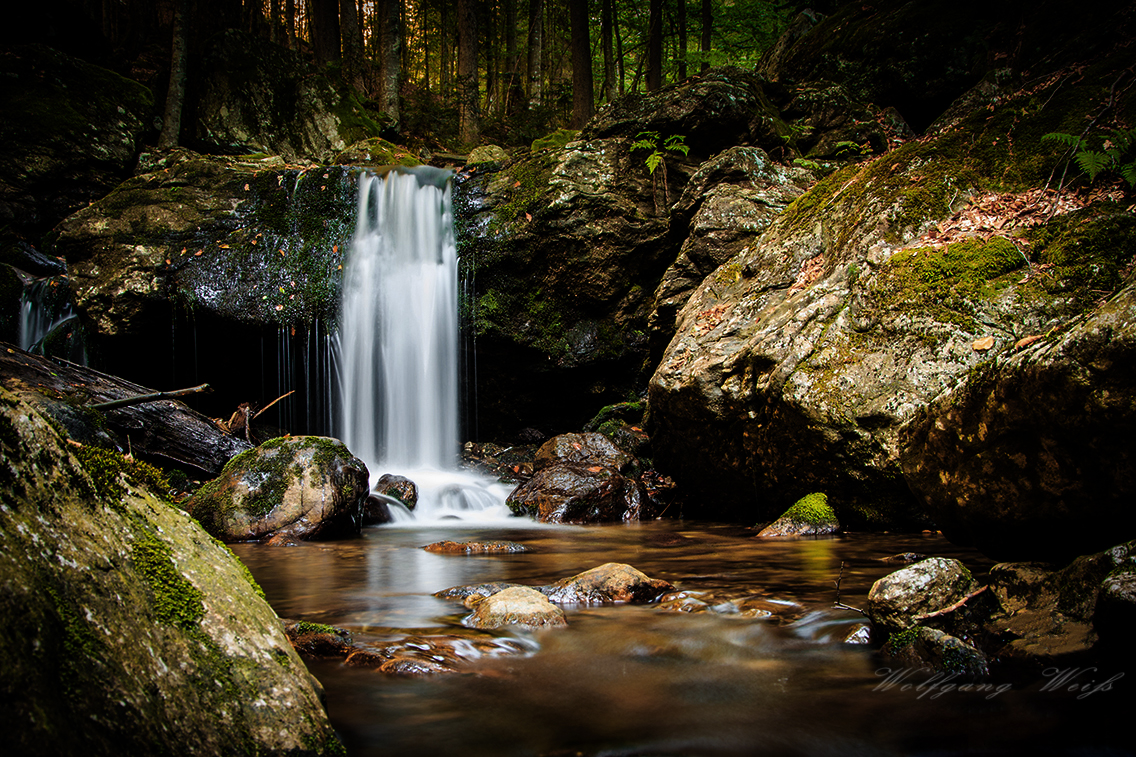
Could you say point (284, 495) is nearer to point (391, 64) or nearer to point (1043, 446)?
point (1043, 446)

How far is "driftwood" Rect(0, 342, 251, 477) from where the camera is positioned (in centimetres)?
693

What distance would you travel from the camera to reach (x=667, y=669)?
2.86m

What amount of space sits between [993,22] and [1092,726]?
1150cm

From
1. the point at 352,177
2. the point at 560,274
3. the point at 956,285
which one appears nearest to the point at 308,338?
the point at 352,177

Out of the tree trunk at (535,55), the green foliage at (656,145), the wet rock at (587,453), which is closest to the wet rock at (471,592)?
the wet rock at (587,453)

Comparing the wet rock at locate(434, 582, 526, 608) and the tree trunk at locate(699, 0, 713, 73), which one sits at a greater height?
the tree trunk at locate(699, 0, 713, 73)

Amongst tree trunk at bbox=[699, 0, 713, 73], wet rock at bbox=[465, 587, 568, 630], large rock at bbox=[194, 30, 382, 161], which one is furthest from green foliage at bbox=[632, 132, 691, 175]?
wet rock at bbox=[465, 587, 568, 630]

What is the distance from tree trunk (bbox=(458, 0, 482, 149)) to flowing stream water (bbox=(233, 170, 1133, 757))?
42.9ft

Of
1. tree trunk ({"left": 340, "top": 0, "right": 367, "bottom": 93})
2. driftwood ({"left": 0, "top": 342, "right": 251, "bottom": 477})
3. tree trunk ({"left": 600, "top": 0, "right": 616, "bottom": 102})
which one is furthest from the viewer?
tree trunk ({"left": 340, "top": 0, "right": 367, "bottom": 93})

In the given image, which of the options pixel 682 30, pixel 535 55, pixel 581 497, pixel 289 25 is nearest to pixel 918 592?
pixel 581 497

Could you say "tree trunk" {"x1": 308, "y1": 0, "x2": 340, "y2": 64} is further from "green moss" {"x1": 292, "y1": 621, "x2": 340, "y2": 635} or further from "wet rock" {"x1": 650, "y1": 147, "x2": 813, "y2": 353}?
"green moss" {"x1": 292, "y1": 621, "x2": 340, "y2": 635}

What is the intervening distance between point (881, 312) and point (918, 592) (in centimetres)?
349

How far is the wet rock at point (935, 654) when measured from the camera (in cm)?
248

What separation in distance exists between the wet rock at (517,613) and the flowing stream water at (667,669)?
103 mm
